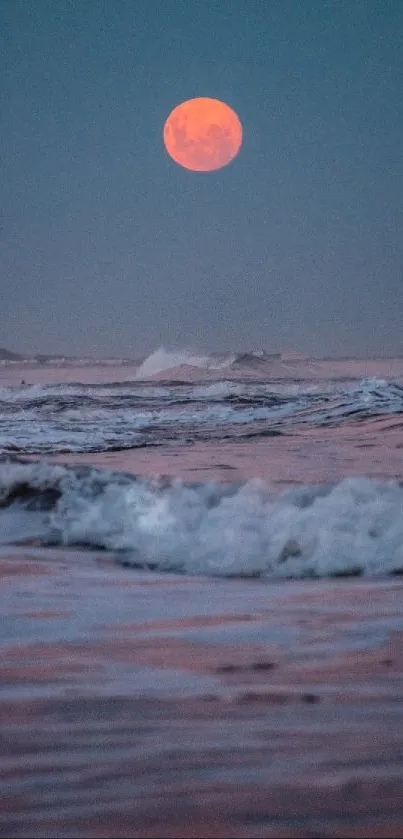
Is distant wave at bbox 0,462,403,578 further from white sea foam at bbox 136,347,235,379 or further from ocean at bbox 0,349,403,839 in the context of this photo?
white sea foam at bbox 136,347,235,379

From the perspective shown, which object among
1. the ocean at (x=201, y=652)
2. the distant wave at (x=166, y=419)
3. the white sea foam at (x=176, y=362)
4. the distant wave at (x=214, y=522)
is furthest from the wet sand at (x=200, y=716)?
the white sea foam at (x=176, y=362)

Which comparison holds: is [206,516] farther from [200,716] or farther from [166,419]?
[166,419]

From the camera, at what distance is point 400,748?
4.69ft

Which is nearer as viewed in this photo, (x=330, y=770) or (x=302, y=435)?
(x=330, y=770)

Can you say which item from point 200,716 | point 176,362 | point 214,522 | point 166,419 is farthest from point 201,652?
point 176,362

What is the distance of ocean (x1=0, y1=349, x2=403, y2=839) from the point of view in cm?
125

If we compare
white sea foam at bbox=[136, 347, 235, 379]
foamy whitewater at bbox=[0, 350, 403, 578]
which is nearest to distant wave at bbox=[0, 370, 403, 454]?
foamy whitewater at bbox=[0, 350, 403, 578]

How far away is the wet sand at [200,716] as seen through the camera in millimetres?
1215

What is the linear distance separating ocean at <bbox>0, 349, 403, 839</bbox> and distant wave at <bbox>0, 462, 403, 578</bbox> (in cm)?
1

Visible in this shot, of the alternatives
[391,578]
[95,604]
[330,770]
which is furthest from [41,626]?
[391,578]

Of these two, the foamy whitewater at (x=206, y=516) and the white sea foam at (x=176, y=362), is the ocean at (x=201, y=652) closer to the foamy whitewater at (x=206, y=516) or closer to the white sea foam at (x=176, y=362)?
the foamy whitewater at (x=206, y=516)

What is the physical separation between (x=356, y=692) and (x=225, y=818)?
602mm

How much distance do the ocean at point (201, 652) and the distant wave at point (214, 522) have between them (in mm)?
14

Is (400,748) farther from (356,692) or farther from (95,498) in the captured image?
(95,498)
